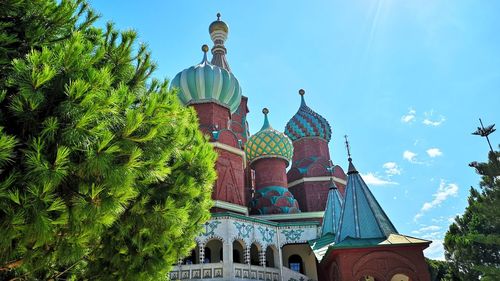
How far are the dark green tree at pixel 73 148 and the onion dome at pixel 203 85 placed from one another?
40.8 ft

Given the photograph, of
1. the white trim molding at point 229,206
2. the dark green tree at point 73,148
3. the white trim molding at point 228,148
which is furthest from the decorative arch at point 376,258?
the white trim molding at point 228,148

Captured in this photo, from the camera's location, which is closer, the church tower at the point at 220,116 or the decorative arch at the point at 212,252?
the decorative arch at the point at 212,252

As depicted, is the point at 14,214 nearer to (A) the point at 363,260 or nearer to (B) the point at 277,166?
(A) the point at 363,260

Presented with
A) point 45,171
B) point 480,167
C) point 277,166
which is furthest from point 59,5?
point 277,166

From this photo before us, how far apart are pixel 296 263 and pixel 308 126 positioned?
843cm

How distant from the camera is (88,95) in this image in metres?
3.32

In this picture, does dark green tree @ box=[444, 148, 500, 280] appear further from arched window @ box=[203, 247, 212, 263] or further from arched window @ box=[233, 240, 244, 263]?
arched window @ box=[203, 247, 212, 263]

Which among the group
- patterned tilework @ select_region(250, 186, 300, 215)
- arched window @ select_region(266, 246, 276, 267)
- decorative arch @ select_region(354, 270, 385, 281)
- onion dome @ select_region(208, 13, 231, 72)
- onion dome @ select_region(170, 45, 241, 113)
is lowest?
decorative arch @ select_region(354, 270, 385, 281)

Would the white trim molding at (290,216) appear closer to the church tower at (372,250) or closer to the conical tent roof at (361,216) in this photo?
the conical tent roof at (361,216)

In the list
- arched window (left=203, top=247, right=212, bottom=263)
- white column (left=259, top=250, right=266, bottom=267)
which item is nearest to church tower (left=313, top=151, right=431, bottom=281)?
white column (left=259, top=250, right=266, bottom=267)

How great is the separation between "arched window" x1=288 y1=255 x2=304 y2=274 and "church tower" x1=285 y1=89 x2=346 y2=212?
11.0 ft

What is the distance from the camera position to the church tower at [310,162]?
64.5 feet

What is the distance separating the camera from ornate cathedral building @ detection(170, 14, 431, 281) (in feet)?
34.6

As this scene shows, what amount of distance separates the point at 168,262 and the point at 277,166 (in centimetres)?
1386
